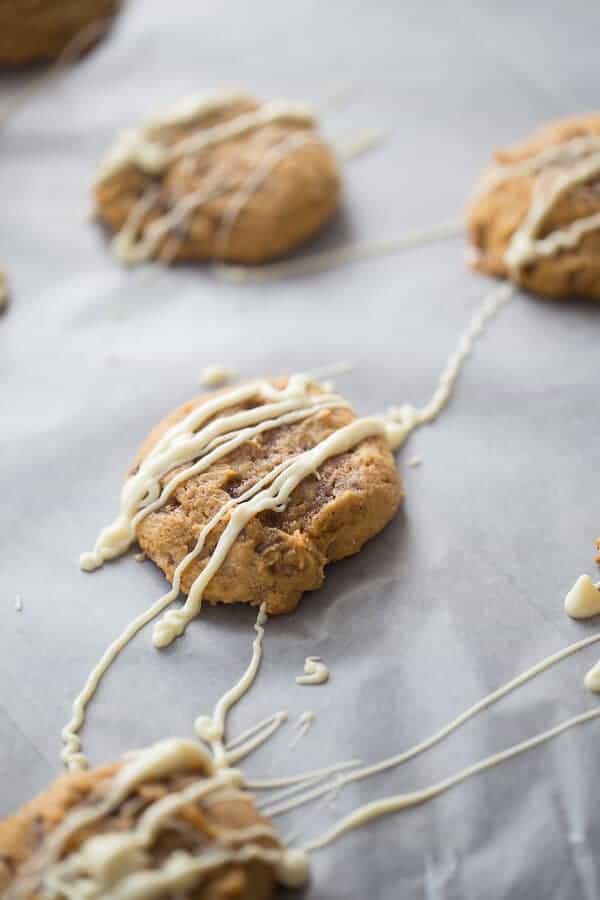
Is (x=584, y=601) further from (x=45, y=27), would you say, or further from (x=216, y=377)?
(x=45, y=27)

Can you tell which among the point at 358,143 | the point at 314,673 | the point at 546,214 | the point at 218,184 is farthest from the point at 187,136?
the point at 314,673

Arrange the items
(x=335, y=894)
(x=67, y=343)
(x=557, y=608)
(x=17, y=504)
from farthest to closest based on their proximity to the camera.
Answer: (x=67, y=343), (x=17, y=504), (x=557, y=608), (x=335, y=894)

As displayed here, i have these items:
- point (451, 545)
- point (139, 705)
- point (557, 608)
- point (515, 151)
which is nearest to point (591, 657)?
point (557, 608)

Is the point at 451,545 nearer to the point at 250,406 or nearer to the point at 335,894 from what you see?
the point at 250,406

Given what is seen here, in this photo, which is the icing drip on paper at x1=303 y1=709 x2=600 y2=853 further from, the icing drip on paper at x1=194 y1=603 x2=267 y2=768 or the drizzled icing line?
the icing drip on paper at x1=194 y1=603 x2=267 y2=768

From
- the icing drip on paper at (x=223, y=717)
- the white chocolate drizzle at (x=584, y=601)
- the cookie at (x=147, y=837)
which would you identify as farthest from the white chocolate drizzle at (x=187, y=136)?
the cookie at (x=147, y=837)
